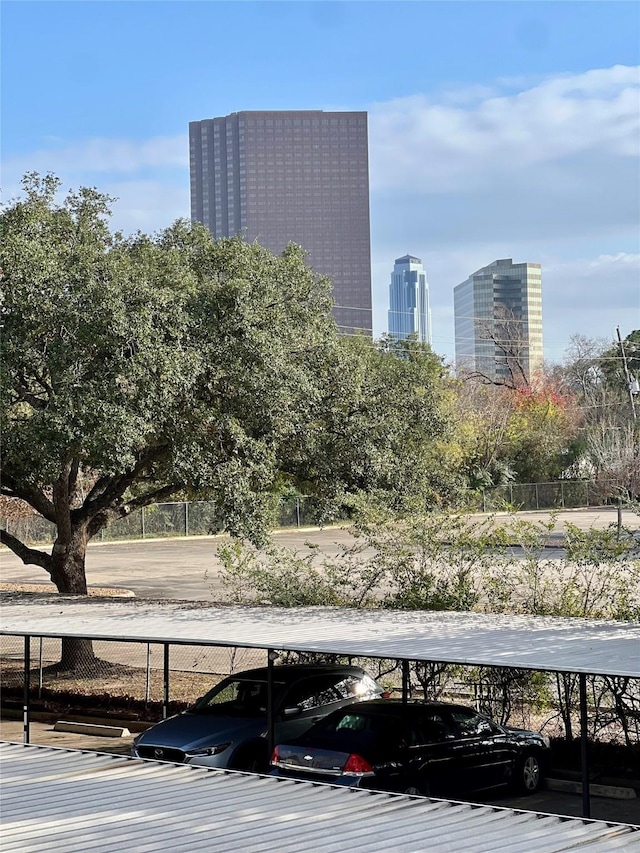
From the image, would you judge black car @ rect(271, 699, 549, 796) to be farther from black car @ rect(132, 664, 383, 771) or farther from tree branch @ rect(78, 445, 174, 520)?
tree branch @ rect(78, 445, 174, 520)

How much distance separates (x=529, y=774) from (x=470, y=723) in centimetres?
131

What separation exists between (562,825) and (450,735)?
4696 mm

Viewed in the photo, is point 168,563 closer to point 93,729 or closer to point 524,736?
point 93,729

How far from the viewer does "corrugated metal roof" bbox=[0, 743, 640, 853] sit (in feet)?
26.2

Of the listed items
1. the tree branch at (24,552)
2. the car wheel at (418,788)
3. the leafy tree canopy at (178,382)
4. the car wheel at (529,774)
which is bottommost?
the car wheel at (529,774)

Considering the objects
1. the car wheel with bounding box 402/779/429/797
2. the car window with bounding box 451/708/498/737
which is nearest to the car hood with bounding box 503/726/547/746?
the car window with bounding box 451/708/498/737

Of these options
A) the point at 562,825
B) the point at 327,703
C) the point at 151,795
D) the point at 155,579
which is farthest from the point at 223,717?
the point at 155,579

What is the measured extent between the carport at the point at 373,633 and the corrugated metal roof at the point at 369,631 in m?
0.01

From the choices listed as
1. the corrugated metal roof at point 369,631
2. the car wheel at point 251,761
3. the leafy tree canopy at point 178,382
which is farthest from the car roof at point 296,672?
the leafy tree canopy at point 178,382

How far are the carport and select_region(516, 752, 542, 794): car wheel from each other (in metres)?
1.73

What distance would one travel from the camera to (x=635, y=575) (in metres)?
18.4

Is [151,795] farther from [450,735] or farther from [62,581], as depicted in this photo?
[62,581]

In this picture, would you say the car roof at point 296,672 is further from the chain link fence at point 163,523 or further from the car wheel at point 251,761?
the chain link fence at point 163,523

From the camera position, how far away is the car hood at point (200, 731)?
45.9 feet
